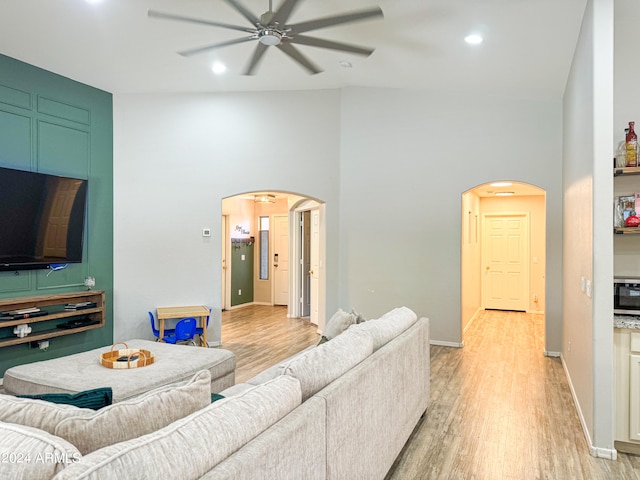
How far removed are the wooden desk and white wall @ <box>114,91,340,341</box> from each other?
0.59 ft

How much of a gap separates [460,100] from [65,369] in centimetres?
544

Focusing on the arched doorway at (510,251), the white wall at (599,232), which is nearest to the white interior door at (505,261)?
the arched doorway at (510,251)

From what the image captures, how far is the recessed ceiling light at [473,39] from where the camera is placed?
4.28 metres

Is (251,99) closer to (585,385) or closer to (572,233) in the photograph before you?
(572,233)

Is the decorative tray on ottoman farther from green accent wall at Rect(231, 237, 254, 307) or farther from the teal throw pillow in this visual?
green accent wall at Rect(231, 237, 254, 307)

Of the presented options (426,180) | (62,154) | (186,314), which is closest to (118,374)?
(186,314)

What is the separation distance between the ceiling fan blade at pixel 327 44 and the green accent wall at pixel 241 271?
21.0ft

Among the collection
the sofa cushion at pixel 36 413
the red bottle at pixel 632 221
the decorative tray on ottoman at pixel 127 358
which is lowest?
the decorative tray on ottoman at pixel 127 358

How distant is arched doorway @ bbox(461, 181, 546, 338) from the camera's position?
9.23m

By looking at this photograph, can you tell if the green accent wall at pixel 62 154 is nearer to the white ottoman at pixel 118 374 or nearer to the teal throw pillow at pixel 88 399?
the white ottoman at pixel 118 374

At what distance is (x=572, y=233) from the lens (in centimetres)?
431

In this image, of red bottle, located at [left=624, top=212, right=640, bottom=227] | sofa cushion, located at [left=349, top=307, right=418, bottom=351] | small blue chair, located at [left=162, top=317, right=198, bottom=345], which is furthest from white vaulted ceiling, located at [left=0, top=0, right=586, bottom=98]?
small blue chair, located at [left=162, top=317, right=198, bottom=345]

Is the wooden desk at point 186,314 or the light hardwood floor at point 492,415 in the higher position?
the wooden desk at point 186,314

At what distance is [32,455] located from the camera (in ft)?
3.60
